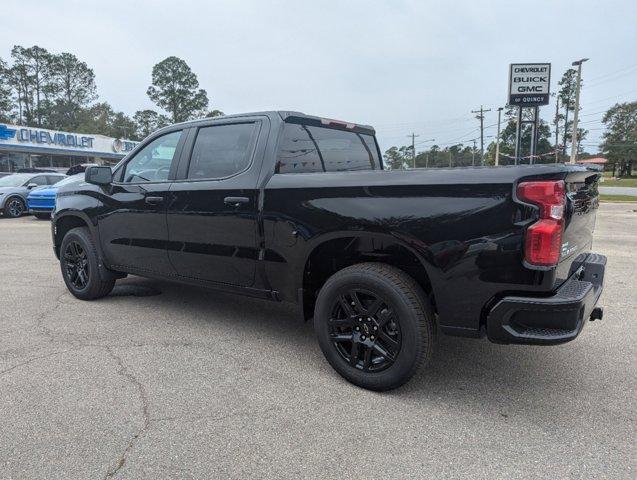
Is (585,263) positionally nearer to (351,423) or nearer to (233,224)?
(351,423)

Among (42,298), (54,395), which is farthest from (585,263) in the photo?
(42,298)

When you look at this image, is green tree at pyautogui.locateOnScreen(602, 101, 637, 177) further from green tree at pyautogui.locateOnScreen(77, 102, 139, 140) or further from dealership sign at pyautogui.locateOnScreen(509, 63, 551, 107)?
green tree at pyautogui.locateOnScreen(77, 102, 139, 140)

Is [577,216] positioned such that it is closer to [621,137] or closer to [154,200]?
[154,200]

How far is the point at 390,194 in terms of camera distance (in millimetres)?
2904

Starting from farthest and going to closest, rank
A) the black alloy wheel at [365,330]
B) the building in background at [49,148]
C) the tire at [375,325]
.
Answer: the building in background at [49,148], the black alloy wheel at [365,330], the tire at [375,325]

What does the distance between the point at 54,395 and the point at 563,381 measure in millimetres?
3357

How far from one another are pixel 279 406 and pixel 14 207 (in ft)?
53.0

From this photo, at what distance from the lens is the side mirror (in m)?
4.66

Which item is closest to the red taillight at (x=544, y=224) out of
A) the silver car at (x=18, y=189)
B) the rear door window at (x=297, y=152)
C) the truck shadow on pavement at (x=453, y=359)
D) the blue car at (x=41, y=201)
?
the truck shadow on pavement at (x=453, y=359)

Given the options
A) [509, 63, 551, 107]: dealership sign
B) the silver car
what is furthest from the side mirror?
[509, 63, 551, 107]: dealership sign

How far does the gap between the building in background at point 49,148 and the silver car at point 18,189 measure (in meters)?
14.9

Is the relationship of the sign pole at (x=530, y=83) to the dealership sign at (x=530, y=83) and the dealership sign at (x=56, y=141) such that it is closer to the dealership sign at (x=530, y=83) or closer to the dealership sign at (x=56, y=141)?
the dealership sign at (x=530, y=83)

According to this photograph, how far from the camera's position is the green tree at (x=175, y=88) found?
73.1 metres

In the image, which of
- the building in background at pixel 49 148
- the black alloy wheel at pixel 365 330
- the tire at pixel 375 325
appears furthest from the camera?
the building in background at pixel 49 148
